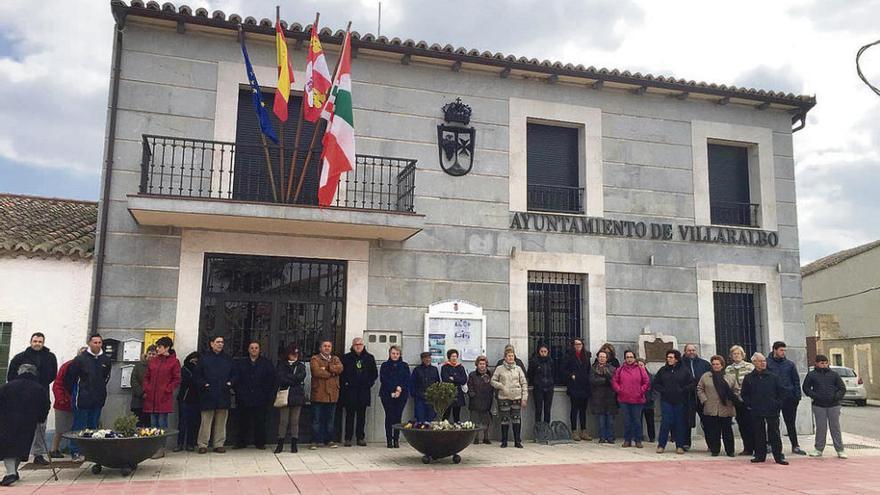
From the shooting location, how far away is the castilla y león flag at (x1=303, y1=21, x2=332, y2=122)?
10.5 m

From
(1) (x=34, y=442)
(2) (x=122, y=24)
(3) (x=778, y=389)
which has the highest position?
(2) (x=122, y=24)

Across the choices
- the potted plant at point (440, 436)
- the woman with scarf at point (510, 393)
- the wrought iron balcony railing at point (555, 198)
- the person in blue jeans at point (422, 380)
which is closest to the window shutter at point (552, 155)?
the wrought iron balcony railing at point (555, 198)

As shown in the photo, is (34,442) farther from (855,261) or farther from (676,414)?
(855,261)

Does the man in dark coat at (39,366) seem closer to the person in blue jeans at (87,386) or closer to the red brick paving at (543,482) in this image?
the person in blue jeans at (87,386)

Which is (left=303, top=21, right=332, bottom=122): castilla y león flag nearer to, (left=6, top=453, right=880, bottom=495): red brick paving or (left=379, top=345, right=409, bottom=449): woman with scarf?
(left=379, top=345, right=409, bottom=449): woman with scarf

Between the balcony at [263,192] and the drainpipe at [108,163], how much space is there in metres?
0.53

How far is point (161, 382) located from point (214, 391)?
0.70 metres

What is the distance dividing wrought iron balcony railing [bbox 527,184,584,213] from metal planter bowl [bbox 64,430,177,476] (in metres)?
7.48

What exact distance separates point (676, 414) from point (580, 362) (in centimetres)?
174

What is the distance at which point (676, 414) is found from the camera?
10820 millimetres

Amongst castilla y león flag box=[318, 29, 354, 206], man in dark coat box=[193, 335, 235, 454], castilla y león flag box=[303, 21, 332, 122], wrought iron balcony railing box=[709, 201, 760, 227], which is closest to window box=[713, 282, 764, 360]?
wrought iron balcony railing box=[709, 201, 760, 227]

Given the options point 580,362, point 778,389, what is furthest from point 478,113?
point 778,389

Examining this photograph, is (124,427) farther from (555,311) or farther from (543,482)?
(555,311)

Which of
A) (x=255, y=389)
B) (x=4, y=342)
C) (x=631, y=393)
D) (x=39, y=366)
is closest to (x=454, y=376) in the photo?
(x=631, y=393)
